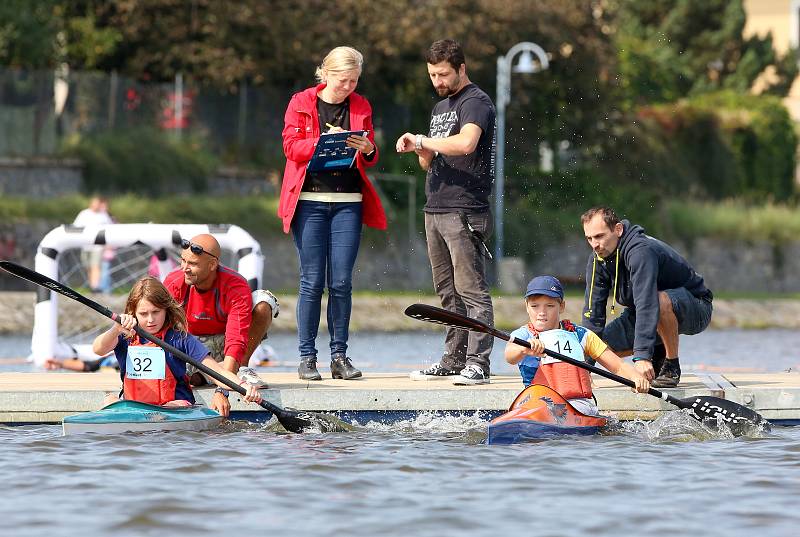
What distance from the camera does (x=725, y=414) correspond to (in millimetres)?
9281

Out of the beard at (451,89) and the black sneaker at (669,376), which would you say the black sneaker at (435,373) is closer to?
the black sneaker at (669,376)

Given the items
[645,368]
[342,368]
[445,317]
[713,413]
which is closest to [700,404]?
[713,413]

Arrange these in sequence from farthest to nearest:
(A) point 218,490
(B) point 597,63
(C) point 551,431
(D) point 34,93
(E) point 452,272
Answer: (B) point 597,63 < (D) point 34,93 < (E) point 452,272 < (C) point 551,431 < (A) point 218,490

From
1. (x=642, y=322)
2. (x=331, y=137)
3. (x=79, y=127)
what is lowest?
(x=642, y=322)

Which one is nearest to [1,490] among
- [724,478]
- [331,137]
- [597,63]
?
[331,137]

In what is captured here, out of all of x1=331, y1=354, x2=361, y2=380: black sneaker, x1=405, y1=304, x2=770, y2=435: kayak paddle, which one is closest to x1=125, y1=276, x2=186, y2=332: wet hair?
x1=331, y1=354, x2=361, y2=380: black sneaker

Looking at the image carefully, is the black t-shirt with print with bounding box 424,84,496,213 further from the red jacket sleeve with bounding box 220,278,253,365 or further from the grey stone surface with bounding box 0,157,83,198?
the grey stone surface with bounding box 0,157,83,198

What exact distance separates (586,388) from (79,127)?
66.9 ft

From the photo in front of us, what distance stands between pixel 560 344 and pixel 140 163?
65.3 ft

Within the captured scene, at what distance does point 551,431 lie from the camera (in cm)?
901

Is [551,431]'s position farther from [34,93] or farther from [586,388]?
[34,93]

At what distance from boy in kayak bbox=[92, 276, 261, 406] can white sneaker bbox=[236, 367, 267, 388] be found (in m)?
0.06

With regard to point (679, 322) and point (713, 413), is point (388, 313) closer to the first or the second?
point (679, 322)

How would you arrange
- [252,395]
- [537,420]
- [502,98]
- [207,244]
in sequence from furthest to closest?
[502,98] → [207,244] → [252,395] → [537,420]
